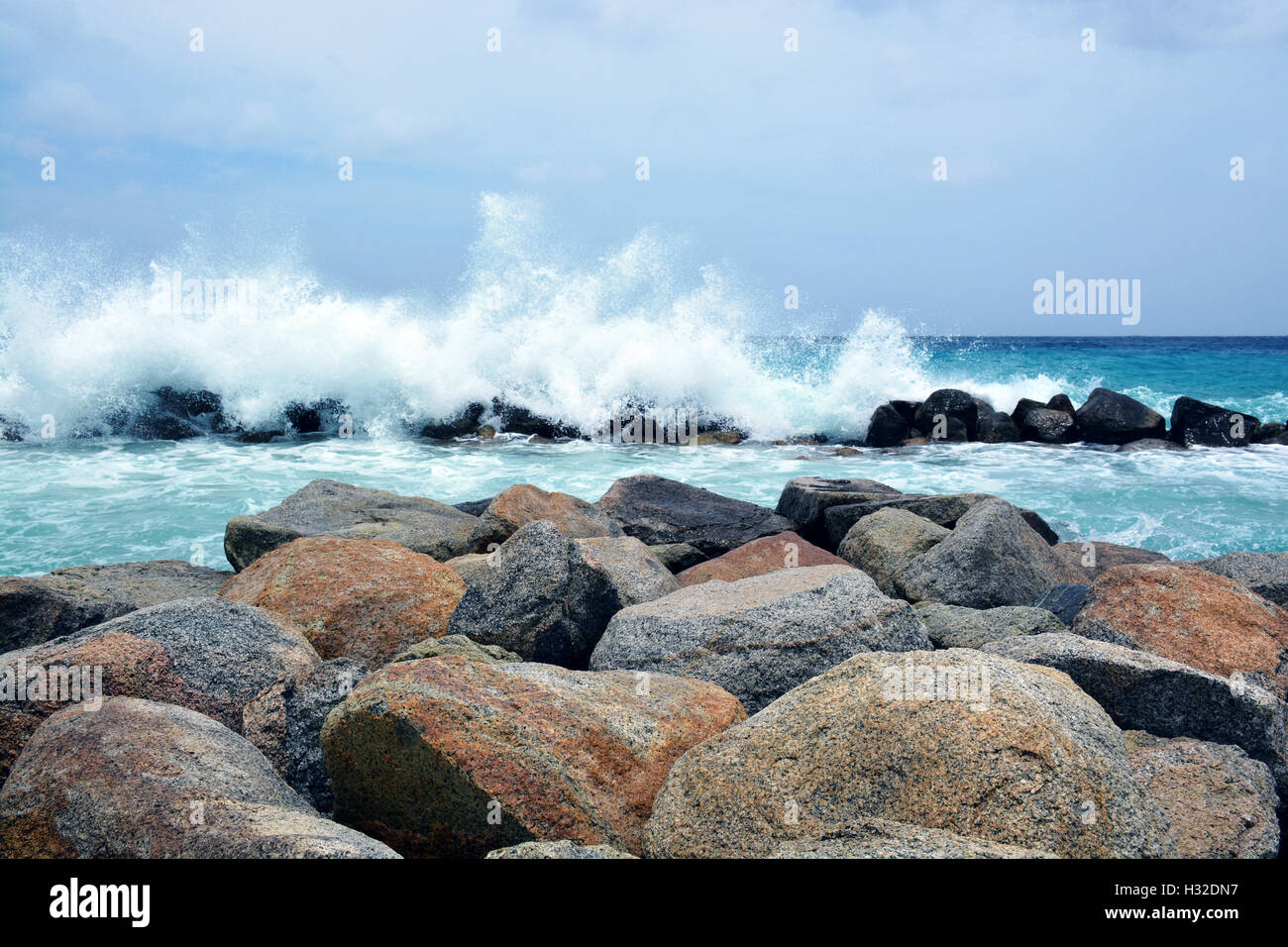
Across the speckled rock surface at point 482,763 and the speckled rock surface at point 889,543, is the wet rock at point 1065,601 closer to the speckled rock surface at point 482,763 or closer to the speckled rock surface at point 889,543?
the speckled rock surface at point 889,543

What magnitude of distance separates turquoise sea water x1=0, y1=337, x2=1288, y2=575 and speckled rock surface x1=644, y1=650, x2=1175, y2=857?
6342 millimetres

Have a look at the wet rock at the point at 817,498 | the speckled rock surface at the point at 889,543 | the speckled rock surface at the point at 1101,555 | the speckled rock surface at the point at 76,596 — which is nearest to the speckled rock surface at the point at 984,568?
the speckled rock surface at the point at 889,543

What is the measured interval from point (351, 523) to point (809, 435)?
388 inches

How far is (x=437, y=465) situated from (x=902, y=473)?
20.8 feet

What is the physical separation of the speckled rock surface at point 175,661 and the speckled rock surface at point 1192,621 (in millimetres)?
3376

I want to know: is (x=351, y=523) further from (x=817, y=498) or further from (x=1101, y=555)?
(x=1101, y=555)

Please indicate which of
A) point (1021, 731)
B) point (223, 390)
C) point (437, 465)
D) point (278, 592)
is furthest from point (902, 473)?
point (223, 390)

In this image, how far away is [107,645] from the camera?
3014 millimetres

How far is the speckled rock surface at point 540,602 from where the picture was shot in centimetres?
384

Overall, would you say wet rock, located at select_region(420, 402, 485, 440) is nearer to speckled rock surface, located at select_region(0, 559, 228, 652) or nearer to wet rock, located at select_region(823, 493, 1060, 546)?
wet rock, located at select_region(823, 493, 1060, 546)

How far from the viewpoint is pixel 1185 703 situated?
2.87 meters

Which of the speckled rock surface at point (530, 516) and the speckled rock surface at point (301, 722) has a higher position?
the speckled rock surface at point (530, 516)

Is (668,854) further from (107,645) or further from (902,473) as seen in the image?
(902,473)

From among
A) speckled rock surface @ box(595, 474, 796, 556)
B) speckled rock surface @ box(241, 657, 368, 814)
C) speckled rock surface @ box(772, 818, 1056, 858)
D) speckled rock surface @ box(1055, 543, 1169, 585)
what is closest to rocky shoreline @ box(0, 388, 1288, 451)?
speckled rock surface @ box(595, 474, 796, 556)
